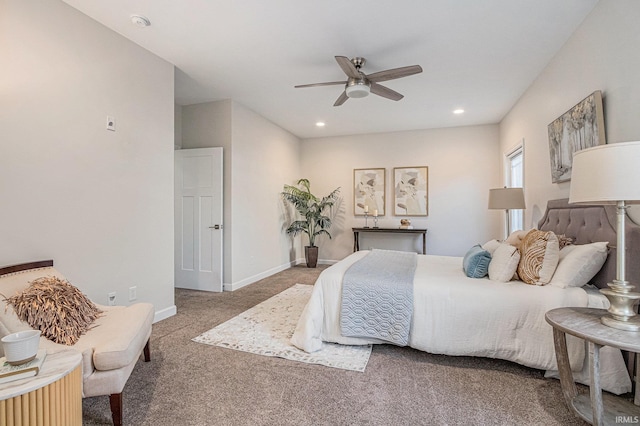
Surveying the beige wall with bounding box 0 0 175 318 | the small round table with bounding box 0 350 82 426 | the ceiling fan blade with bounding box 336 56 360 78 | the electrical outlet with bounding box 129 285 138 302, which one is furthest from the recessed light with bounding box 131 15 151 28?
the small round table with bounding box 0 350 82 426

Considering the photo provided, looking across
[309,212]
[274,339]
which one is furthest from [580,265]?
[309,212]

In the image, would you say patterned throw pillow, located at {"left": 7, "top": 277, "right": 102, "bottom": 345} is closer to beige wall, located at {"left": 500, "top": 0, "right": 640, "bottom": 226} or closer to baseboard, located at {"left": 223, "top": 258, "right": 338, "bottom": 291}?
baseboard, located at {"left": 223, "top": 258, "right": 338, "bottom": 291}

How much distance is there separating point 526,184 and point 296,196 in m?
3.61

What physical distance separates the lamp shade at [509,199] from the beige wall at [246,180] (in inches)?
134

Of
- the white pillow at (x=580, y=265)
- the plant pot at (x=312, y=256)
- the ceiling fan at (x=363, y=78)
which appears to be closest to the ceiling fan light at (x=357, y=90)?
the ceiling fan at (x=363, y=78)

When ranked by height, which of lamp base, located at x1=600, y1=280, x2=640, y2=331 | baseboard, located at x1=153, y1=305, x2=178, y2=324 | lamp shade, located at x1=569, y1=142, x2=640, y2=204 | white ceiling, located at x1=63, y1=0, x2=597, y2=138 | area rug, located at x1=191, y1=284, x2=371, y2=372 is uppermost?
white ceiling, located at x1=63, y1=0, x2=597, y2=138

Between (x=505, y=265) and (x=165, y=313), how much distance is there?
320 cm

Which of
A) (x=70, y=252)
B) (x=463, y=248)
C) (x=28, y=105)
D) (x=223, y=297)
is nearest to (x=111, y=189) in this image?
(x=70, y=252)

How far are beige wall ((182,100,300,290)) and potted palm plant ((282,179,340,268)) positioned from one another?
0.31 metres

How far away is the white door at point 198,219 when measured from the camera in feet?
13.9

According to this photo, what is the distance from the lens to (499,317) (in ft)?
6.92

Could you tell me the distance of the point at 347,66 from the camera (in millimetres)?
2625

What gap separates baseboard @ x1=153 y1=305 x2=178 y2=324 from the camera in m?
3.08

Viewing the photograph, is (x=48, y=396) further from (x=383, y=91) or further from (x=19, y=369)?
(x=383, y=91)
